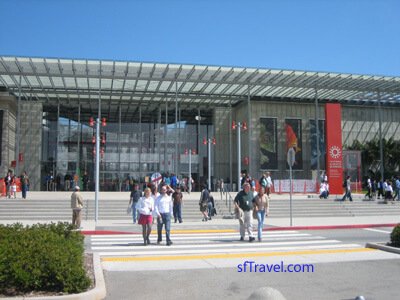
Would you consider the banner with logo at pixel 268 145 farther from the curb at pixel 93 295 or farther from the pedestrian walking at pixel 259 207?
the curb at pixel 93 295

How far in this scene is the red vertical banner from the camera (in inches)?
1288

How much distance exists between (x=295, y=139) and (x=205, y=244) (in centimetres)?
3262

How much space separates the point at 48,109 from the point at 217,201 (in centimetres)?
2518

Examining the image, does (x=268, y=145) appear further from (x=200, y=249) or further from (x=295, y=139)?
(x=200, y=249)

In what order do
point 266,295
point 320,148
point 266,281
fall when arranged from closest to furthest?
1. point 266,295
2. point 266,281
3. point 320,148

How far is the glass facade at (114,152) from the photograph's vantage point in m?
42.2

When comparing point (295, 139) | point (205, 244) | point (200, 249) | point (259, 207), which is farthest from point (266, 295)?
point (295, 139)

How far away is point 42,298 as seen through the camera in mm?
6039

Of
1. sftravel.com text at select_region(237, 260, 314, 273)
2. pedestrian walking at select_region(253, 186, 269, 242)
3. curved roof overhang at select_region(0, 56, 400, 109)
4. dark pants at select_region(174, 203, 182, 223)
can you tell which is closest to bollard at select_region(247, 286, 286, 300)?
sftravel.com text at select_region(237, 260, 314, 273)

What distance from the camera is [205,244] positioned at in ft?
43.6

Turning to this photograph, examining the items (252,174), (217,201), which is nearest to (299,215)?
(217,201)

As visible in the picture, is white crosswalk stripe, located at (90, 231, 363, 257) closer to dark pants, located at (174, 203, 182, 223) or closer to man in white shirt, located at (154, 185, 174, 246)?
man in white shirt, located at (154, 185, 174, 246)

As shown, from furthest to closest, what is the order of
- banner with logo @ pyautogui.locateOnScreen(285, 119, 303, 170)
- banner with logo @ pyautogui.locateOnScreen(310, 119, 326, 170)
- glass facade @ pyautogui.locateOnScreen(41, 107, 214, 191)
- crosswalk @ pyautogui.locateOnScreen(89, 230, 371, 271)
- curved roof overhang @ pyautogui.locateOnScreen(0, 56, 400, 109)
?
banner with logo @ pyautogui.locateOnScreen(285, 119, 303, 170) → banner with logo @ pyautogui.locateOnScreen(310, 119, 326, 170) → glass facade @ pyautogui.locateOnScreen(41, 107, 214, 191) → curved roof overhang @ pyautogui.locateOnScreen(0, 56, 400, 109) → crosswalk @ pyautogui.locateOnScreen(89, 230, 371, 271)

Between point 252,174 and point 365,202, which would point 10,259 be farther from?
point 252,174
